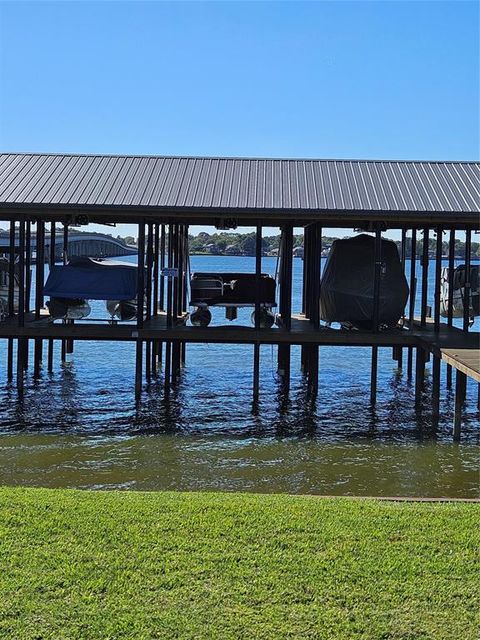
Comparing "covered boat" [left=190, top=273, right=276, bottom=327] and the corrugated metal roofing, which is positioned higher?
the corrugated metal roofing

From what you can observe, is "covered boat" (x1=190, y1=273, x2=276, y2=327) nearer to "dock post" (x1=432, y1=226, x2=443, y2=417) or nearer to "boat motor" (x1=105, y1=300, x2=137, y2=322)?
"boat motor" (x1=105, y1=300, x2=137, y2=322)

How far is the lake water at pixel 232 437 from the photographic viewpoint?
33.9ft

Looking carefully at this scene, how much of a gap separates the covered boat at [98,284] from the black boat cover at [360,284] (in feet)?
13.2

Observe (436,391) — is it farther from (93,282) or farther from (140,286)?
(93,282)

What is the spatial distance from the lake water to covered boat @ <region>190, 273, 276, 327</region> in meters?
1.95

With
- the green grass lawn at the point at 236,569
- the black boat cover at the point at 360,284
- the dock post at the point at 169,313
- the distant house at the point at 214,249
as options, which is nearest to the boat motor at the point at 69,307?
the dock post at the point at 169,313

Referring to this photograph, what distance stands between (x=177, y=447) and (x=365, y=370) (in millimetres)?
10629

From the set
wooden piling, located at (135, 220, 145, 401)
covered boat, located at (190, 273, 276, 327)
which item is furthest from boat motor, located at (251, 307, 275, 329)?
wooden piling, located at (135, 220, 145, 401)

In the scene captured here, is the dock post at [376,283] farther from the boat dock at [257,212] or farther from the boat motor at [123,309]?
the boat motor at [123,309]

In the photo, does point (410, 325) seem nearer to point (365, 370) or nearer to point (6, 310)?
point (365, 370)

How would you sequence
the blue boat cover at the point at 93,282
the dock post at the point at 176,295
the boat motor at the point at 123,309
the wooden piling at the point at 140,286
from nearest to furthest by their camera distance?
the wooden piling at the point at 140,286
the blue boat cover at the point at 93,282
the boat motor at the point at 123,309
the dock post at the point at 176,295

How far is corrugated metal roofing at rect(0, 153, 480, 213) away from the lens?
14219mm

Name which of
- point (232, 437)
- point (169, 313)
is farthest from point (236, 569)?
point (169, 313)

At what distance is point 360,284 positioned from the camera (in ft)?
52.4
